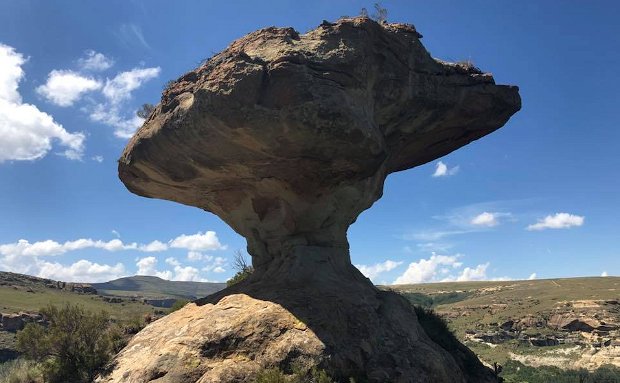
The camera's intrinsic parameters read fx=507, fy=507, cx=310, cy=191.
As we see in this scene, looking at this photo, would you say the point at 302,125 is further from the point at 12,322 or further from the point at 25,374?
the point at 12,322

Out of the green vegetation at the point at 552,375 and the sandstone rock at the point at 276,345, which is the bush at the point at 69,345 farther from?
the green vegetation at the point at 552,375

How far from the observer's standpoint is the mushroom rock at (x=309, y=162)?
11.4m

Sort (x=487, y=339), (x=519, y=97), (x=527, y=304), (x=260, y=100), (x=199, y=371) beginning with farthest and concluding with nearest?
(x=527, y=304), (x=487, y=339), (x=519, y=97), (x=260, y=100), (x=199, y=371)

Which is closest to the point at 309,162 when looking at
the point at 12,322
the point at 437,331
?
the point at 437,331

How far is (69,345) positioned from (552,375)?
118ft

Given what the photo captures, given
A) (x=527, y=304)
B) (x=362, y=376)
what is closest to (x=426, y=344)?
(x=362, y=376)

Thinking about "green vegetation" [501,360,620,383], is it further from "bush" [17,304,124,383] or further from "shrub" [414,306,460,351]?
"bush" [17,304,124,383]

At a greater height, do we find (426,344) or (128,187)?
(128,187)

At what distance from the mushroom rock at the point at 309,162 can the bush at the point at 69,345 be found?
1133 millimetres

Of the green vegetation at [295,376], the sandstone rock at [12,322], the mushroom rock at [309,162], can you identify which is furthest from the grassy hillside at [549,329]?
the sandstone rock at [12,322]

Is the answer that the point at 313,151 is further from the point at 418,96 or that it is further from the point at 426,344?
the point at 426,344

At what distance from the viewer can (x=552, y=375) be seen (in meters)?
37.8

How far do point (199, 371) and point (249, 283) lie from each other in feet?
13.7

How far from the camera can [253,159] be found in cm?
1302
